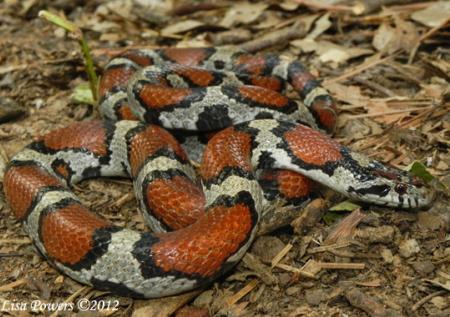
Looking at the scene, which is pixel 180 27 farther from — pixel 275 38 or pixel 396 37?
pixel 396 37

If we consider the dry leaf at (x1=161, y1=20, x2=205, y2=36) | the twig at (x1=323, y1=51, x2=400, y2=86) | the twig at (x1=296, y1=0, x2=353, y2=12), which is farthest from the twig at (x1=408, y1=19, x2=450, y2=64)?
the dry leaf at (x1=161, y1=20, x2=205, y2=36)

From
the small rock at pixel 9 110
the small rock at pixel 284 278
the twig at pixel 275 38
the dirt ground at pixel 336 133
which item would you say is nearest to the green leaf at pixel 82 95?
the dirt ground at pixel 336 133

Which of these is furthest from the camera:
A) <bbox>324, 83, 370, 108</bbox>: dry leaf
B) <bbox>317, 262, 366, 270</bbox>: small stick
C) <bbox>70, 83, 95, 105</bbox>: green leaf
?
<bbox>70, 83, 95, 105</bbox>: green leaf

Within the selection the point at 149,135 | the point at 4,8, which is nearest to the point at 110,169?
the point at 149,135

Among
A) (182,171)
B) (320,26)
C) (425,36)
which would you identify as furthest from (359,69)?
(182,171)

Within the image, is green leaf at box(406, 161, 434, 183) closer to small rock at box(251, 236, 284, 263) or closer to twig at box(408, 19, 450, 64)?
small rock at box(251, 236, 284, 263)
